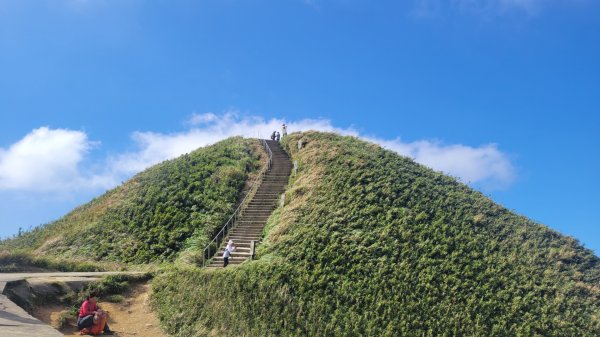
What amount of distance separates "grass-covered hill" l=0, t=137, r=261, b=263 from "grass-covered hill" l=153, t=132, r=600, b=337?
4431 millimetres

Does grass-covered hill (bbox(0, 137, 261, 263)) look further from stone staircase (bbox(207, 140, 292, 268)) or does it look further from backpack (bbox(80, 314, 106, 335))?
backpack (bbox(80, 314, 106, 335))

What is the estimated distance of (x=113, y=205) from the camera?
28.8 meters

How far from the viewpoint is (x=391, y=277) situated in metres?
16.4

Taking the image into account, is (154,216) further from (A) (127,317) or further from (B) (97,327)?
(B) (97,327)

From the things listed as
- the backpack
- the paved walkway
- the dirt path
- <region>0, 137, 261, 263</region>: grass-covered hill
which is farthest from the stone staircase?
the paved walkway

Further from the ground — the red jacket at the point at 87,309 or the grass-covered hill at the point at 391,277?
the grass-covered hill at the point at 391,277

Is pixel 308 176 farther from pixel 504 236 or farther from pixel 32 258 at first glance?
pixel 32 258

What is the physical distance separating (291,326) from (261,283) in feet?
6.40

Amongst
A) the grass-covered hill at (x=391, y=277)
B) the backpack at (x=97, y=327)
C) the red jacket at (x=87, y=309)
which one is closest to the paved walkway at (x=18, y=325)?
the red jacket at (x=87, y=309)

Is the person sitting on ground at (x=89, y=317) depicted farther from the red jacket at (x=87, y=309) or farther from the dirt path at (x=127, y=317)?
the dirt path at (x=127, y=317)

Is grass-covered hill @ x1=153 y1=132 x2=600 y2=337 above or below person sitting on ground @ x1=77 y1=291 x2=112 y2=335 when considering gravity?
above

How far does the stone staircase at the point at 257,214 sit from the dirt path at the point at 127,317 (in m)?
3.37

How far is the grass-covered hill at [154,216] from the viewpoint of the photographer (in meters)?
23.5

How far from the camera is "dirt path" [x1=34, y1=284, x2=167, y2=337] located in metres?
14.2
